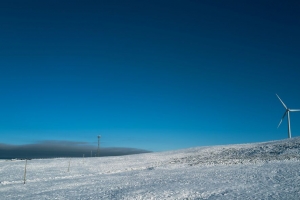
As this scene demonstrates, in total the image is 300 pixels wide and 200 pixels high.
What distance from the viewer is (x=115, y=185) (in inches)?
787

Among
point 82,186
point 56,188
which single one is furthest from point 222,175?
point 56,188

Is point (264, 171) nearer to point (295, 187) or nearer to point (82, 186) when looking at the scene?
point (295, 187)

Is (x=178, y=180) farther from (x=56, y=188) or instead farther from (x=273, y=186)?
(x=56, y=188)

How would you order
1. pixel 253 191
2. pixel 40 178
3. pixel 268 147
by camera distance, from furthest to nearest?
1. pixel 268 147
2. pixel 40 178
3. pixel 253 191

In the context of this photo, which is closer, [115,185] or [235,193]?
[235,193]

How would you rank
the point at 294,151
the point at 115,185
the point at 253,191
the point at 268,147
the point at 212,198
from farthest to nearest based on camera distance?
the point at 268,147
the point at 294,151
the point at 115,185
the point at 253,191
the point at 212,198

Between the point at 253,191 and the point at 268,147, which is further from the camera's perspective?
the point at 268,147

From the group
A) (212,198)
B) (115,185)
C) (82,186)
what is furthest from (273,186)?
(82,186)

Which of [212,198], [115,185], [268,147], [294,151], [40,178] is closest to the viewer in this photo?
[212,198]

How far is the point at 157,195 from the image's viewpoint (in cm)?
1563

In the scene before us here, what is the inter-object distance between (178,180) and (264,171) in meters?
6.83

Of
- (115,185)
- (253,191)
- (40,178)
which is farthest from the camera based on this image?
(40,178)

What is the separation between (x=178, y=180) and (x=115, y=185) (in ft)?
15.5

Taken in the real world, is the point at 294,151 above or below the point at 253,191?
above
